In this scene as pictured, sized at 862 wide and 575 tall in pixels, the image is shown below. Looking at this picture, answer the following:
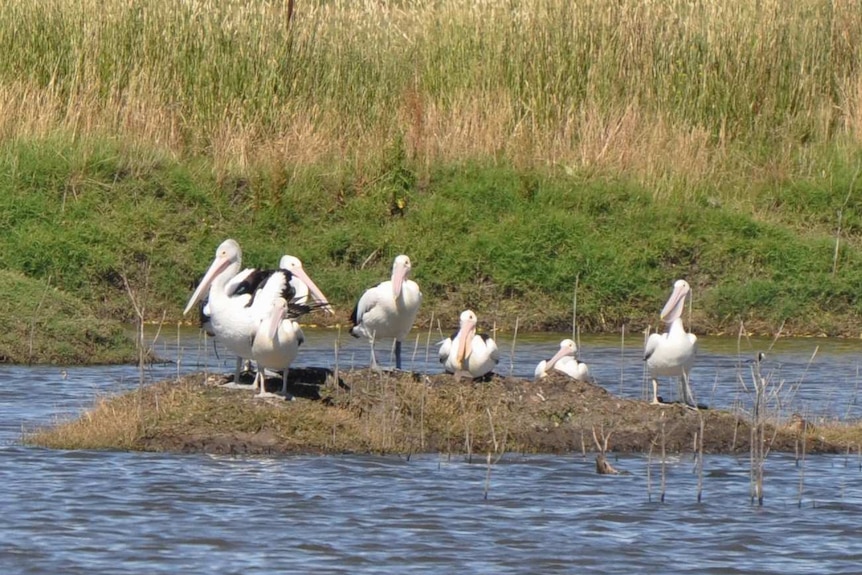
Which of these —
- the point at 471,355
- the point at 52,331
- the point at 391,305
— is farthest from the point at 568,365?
the point at 52,331

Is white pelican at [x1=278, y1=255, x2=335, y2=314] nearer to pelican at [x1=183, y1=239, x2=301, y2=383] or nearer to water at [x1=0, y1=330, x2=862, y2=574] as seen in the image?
pelican at [x1=183, y1=239, x2=301, y2=383]

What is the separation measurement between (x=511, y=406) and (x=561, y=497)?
1.43 metres

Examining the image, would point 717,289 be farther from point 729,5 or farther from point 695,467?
point 695,467

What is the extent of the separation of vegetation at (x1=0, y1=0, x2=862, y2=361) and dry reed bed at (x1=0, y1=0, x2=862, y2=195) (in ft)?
0.10

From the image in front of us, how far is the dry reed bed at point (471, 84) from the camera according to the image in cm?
1755

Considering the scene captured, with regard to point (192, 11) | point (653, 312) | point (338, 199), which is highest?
point (192, 11)

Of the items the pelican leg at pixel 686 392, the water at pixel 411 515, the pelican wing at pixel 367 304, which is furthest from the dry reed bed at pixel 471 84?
the water at pixel 411 515

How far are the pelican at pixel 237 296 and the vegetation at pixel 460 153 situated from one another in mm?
4644

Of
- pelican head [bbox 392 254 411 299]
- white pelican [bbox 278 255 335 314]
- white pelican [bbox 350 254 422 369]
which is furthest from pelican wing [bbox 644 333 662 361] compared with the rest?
white pelican [bbox 278 255 335 314]

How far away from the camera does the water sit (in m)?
7.86

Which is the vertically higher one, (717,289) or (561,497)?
(717,289)

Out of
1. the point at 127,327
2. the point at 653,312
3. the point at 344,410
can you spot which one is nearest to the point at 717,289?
the point at 653,312

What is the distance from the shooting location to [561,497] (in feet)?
30.0

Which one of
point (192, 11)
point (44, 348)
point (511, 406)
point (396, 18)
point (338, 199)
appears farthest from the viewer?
point (396, 18)
